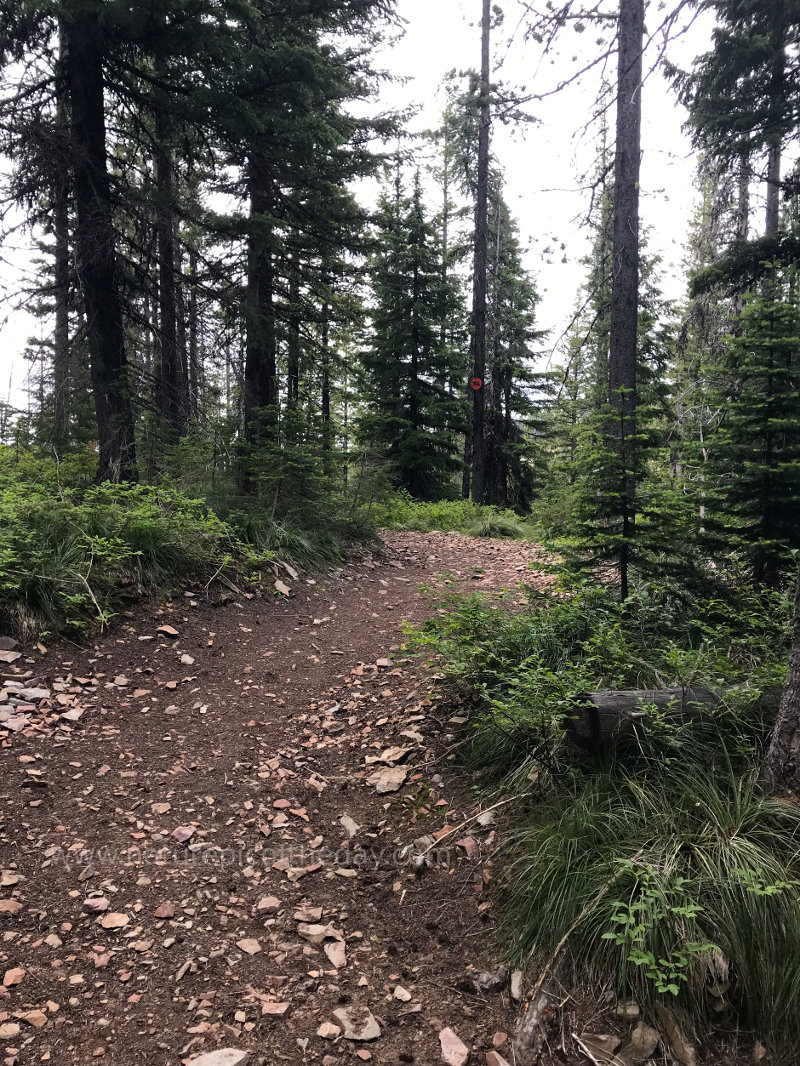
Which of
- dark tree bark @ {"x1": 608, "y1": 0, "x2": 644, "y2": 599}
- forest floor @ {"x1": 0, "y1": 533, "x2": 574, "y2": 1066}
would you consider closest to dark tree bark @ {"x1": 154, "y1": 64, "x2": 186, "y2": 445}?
forest floor @ {"x1": 0, "y1": 533, "x2": 574, "y2": 1066}

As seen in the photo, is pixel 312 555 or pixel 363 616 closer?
pixel 363 616

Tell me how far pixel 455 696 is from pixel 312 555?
13.4 feet

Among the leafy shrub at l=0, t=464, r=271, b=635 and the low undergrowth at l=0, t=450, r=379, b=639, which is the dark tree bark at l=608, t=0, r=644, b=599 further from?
the leafy shrub at l=0, t=464, r=271, b=635

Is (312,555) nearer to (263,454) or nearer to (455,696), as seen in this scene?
(263,454)

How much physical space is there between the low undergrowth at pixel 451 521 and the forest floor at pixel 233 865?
7.69 metres

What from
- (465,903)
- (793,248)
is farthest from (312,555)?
(793,248)

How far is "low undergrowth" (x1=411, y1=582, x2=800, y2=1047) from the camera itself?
212cm

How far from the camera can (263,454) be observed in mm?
8078

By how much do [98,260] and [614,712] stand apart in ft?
26.6

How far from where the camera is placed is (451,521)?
14.0m

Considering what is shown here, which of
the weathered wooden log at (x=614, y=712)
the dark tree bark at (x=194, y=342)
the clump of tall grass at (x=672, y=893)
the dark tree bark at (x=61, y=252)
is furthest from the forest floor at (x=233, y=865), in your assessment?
the dark tree bark at (x=61, y=252)

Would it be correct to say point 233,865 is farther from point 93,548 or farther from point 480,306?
point 480,306

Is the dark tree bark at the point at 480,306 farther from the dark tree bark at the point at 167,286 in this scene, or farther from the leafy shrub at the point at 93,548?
the leafy shrub at the point at 93,548

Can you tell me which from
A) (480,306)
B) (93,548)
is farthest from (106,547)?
(480,306)
